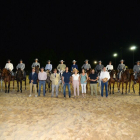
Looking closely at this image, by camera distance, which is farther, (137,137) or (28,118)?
(28,118)

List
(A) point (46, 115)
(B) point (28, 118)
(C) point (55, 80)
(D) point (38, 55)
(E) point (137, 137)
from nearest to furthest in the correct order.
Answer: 1. (E) point (137, 137)
2. (B) point (28, 118)
3. (A) point (46, 115)
4. (C) point (55, 80)
5. (D) point (38, 55)

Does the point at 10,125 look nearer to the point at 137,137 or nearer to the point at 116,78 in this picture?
the point at 137,137

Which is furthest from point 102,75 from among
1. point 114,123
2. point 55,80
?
point 114,123

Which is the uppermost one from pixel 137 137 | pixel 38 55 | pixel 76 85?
pixel 38 55

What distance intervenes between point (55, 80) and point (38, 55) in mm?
54168

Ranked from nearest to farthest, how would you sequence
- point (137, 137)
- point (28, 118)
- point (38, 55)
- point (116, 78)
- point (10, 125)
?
point (137, 137)
point (10, 125)
point (28, 118)
point (116, 78)
point (38, 55)

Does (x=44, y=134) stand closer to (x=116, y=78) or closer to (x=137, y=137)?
(x=137, y=137)

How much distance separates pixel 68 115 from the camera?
24.1ft

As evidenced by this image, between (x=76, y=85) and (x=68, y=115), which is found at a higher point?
(x=76, y=85)

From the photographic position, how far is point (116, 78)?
1502 centimetres

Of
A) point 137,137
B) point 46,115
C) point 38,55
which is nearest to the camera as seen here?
point 137,137

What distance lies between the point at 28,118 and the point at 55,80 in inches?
206

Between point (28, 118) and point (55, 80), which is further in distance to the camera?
point (55, 80)

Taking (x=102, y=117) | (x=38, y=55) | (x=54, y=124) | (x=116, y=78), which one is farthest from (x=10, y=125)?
(x=38, y=55)
